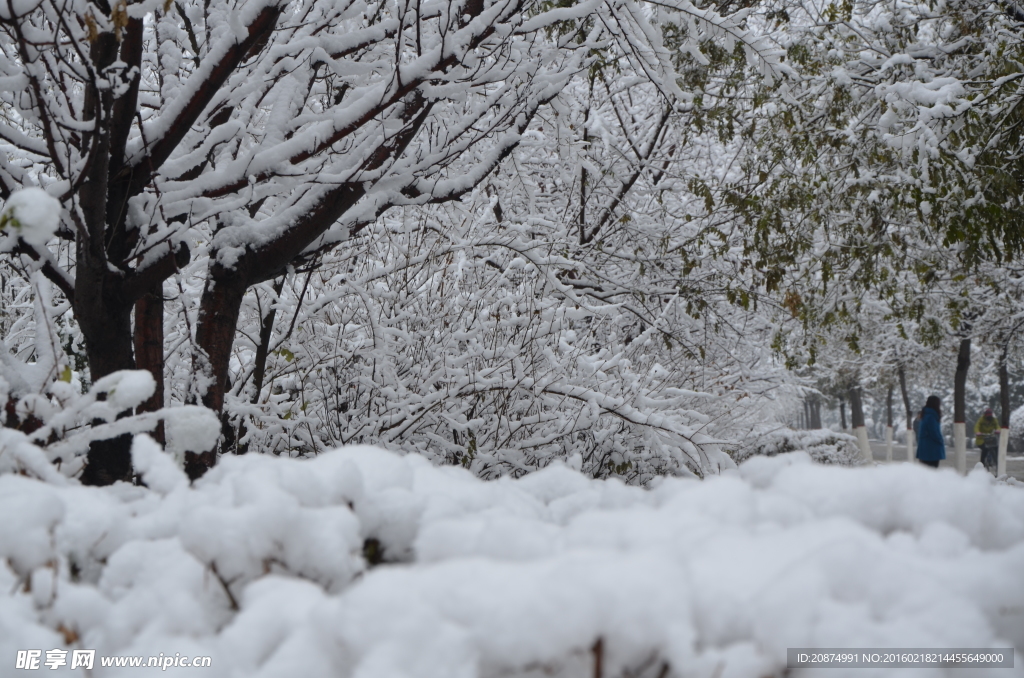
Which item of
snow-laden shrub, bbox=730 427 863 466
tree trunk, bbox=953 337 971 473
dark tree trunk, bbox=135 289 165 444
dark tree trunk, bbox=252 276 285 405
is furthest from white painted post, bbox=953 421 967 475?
dark tree trunk, bbox=135 289 165 444

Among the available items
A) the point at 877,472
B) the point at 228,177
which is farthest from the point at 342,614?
the point at 228,177

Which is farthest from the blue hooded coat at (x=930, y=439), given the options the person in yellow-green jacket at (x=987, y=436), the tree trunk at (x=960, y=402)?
the person in yellow-green jacket at (x=987, y=436)

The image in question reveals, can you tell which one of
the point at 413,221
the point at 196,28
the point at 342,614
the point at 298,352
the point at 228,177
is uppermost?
the point at 196,28

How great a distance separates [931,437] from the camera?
10141 mm

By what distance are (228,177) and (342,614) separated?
2225mm

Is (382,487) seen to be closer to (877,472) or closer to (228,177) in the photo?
(877,472)

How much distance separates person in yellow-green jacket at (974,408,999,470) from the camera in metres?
17.0

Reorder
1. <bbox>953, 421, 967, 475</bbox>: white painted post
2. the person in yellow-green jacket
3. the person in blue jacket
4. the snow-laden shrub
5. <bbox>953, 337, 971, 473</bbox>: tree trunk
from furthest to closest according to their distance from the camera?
the person in yellow-green jacket
<bbox>953, 337, 971, 473</bbox>: tree trunk
<bbox>953, 421, 967, 475</bbox>: white painted post
the person in blue jacket
the snow-laden shrub

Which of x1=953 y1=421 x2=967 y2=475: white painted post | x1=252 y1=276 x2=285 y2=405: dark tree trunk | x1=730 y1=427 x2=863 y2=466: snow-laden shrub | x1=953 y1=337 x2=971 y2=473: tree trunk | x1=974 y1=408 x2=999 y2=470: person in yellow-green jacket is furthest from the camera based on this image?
x1=974 y1=408 x2=999 y2=470: person in yellow-green jacket

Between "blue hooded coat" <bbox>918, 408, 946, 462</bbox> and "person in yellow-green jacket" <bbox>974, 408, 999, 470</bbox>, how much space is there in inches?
330

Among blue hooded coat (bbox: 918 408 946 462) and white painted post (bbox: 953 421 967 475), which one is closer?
blue hooded coat (bbox: 918 408 946 462)

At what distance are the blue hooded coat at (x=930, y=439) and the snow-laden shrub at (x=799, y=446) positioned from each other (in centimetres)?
235

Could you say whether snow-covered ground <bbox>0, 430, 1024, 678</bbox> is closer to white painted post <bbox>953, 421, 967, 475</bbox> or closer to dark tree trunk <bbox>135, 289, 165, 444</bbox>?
dark tree trunk <bbox>135, 289, 165, 444</bbox>

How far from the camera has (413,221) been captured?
538cm
